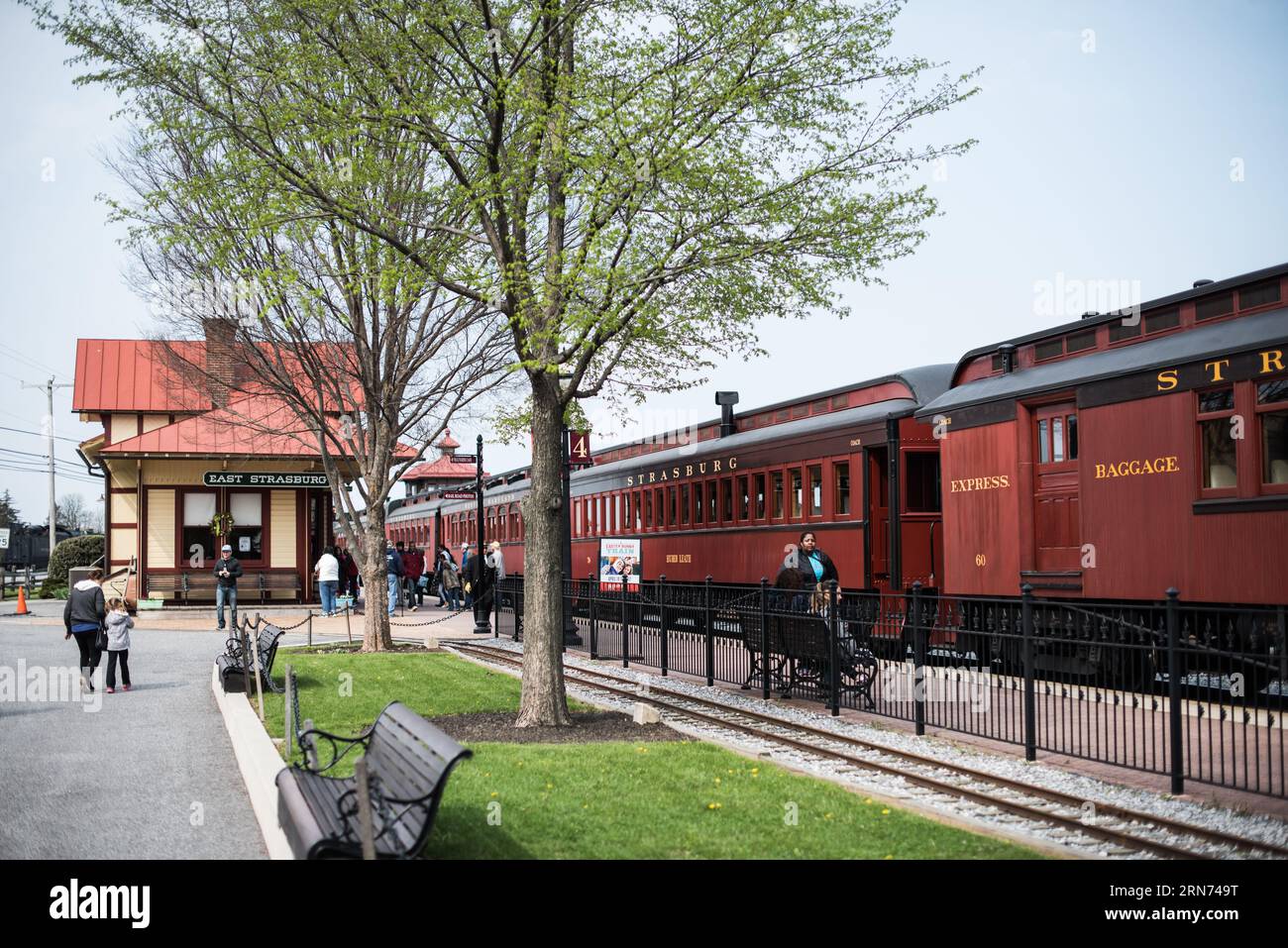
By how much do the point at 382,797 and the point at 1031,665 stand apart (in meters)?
6.05

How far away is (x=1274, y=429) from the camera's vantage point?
36.8 feet

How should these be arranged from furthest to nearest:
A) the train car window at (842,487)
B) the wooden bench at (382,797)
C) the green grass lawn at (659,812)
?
1. the train car window at (842,487)
2. the green grass lawn at (659,812)
3. the wooden bench at (382,797)

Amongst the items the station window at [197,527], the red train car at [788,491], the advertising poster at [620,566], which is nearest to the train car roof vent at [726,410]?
the red train car at [788,491]

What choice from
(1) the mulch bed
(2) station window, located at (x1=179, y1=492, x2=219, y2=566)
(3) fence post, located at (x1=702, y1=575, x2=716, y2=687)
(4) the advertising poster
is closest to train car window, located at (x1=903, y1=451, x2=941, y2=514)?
(3) fence post, located at (x1=702, y1=575, x2=716, y2=687)

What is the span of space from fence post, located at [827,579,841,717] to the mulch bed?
6.51ft

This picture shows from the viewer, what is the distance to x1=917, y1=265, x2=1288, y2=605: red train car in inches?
447

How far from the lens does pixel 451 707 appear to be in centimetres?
1302

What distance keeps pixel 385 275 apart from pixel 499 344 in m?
9.62

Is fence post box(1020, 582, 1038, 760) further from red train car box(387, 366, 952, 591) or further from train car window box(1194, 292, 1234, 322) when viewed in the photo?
red train car box(387, 366, 952, 591)

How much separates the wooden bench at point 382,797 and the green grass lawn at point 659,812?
0.62m

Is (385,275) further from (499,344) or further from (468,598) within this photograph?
(468,598)

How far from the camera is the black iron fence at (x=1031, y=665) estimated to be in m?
8.62

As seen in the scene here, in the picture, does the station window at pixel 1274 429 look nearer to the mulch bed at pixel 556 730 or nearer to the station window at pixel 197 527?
the mulch bed at pixel 556 730
